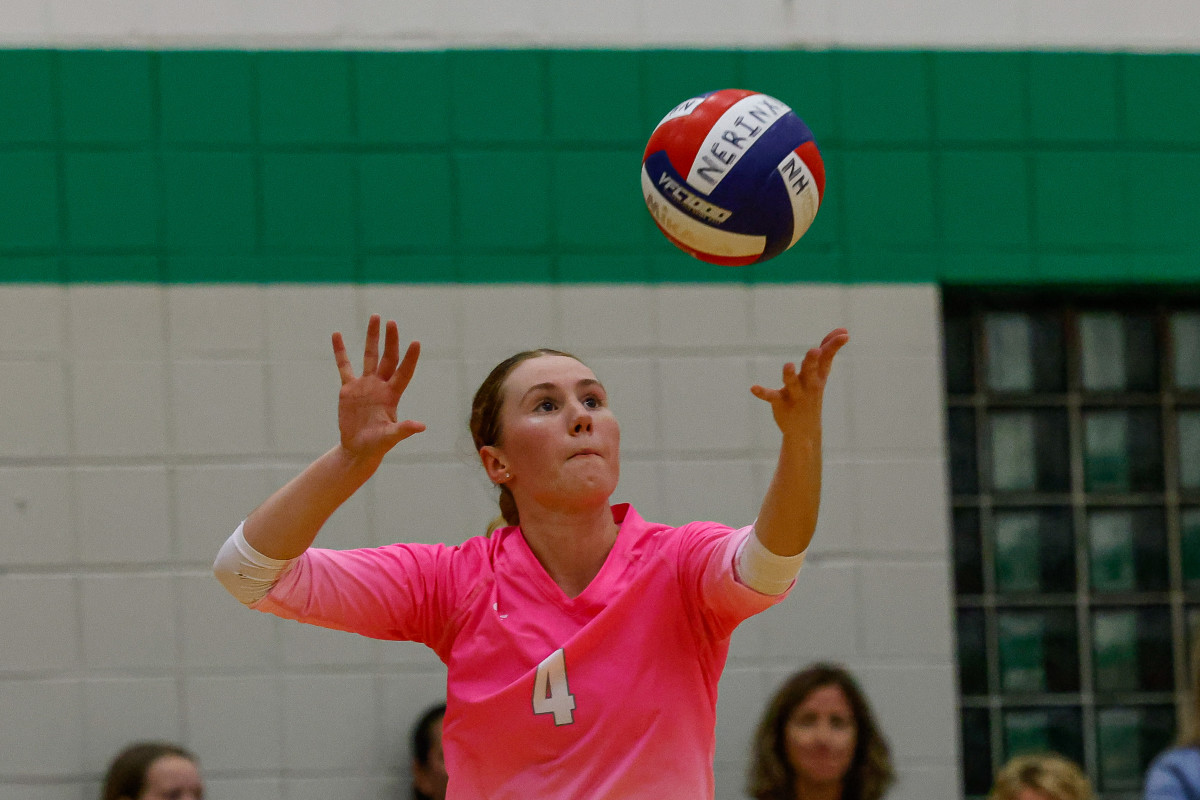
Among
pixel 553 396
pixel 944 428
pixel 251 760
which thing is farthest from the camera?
pixel 944 428

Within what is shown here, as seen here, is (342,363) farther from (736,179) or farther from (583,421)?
(736,179)

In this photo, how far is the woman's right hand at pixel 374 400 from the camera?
7.75 feet

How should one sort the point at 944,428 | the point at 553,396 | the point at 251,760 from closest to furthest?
1. the point at 553,396
2. the point at 251,760
3. the point at 944,428

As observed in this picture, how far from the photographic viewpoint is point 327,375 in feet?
15.1

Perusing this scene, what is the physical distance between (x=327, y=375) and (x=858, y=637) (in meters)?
1.96

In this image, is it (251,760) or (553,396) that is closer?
(553,396)

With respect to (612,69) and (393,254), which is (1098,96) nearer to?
(612,69)

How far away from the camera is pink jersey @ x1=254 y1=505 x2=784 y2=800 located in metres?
2.37

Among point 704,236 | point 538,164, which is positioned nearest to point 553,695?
point 704,236

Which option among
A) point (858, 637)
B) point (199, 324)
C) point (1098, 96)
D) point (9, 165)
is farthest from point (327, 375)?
point (1098, 96)

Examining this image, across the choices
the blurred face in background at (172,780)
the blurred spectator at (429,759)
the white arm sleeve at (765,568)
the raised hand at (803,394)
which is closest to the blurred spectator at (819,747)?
the blurred spectator at (429,759)

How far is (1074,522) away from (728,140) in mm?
2758

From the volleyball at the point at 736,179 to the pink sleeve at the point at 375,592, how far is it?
2.66ft

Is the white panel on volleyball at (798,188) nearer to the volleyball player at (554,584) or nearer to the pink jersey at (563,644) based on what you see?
the volleyball player at (554,584)
